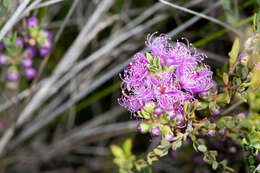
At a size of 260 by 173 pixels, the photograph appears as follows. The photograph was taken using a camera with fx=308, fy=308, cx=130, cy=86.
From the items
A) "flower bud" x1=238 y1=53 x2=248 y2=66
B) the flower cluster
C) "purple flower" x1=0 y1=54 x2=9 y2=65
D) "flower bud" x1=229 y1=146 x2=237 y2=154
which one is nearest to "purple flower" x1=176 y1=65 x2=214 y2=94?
the flower cluster

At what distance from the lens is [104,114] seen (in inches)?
85.5

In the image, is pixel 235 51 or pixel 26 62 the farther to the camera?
pixel 26 62

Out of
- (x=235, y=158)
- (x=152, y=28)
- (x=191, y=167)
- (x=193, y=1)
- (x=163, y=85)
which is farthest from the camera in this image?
(x=152, y=28)

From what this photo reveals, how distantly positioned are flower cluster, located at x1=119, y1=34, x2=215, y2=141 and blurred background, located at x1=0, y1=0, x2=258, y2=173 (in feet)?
2.55

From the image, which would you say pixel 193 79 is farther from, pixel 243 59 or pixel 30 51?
pixel 30 51

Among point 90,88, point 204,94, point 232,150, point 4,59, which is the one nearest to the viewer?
point 204,94

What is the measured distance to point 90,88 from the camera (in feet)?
6.22

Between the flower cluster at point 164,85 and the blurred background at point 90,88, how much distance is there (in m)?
0.78

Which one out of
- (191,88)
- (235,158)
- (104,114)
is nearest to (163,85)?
(191,88)

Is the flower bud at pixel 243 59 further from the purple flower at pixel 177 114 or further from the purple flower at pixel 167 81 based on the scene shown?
the purple flower at pixel 177 114

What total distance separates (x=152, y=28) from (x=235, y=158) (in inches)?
38.7

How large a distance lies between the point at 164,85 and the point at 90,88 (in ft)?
3.34

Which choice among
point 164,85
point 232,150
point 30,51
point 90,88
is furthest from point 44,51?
point 232,150

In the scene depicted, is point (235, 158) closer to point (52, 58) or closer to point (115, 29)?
point (115, 29)
